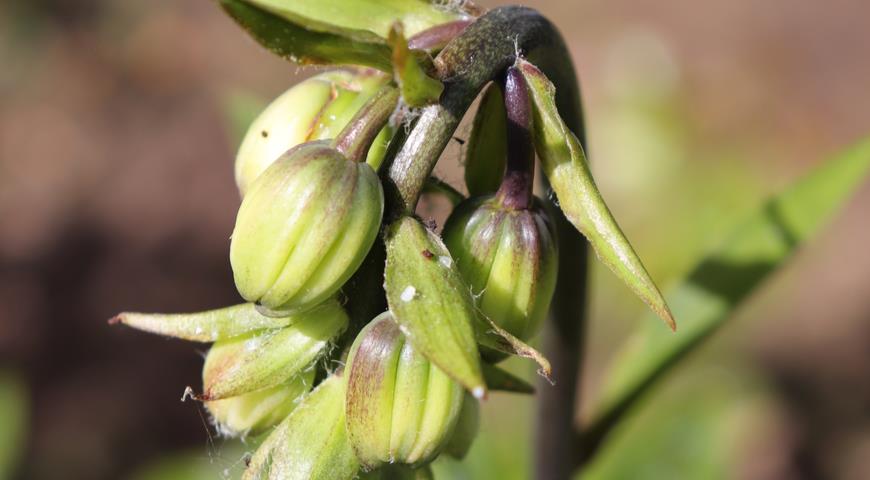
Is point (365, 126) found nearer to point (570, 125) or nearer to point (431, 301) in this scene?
point (431, 301)

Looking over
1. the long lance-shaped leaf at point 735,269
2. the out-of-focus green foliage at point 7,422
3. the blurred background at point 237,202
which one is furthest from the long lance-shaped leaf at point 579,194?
the out-of-focus green foliage at point 7,422

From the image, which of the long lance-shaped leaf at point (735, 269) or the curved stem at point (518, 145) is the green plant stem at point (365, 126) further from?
the long lance-shaped leaf at point (735, 269)

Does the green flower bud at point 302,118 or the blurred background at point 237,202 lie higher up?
the green flower bud at point 302,118

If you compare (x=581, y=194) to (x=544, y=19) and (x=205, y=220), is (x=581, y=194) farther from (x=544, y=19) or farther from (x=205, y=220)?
(x=205, y=220)

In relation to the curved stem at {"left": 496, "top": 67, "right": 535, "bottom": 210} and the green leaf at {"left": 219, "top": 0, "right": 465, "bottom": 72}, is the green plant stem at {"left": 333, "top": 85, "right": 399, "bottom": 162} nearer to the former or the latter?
the green leaf at {"left": 219, "top": 0, "right": 465, "bottom": 72}

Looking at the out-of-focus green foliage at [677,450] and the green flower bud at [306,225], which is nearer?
the green flower bud at [306,225]

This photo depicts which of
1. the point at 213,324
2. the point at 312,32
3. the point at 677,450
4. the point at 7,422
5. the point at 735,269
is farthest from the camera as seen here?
the point at 7,422

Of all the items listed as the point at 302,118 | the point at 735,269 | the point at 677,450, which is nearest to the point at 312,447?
the point at 302,118

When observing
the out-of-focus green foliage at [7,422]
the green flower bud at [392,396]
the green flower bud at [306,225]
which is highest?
the green flower bud at [306,225]
